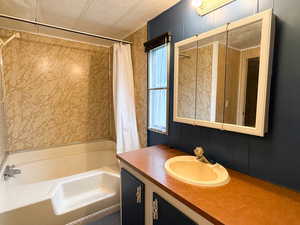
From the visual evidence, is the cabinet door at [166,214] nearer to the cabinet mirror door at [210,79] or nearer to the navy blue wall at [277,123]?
the navy blue wall at [277,123]

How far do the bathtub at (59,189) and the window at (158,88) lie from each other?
78 centimetres

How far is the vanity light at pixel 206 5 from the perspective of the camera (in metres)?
1.18

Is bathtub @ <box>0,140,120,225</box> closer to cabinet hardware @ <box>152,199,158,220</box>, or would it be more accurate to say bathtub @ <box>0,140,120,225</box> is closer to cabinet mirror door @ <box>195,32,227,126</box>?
cabinet hardware @ <box>152,199,158,220</box>

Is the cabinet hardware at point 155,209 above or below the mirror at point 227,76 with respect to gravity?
→ below

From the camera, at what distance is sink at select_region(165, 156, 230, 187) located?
43.0 inches

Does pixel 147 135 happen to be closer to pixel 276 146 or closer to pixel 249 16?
pixel 276 146

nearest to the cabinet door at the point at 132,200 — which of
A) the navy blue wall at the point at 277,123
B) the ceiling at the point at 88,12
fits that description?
the navy blue wall at the point at 277,123

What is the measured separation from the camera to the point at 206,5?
1.26 m

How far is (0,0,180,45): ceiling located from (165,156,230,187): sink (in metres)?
1.43

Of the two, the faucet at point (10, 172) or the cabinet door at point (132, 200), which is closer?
the cabinet door at point (132, 200)

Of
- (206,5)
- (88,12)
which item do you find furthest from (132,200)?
(88,12)

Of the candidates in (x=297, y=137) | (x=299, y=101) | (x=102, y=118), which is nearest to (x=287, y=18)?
(x=299, y=101)

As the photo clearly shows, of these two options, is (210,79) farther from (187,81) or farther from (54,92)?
(54,92)

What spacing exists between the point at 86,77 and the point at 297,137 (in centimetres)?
273
